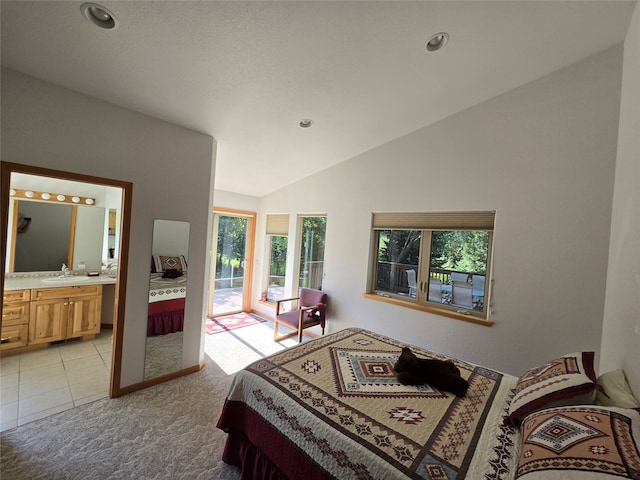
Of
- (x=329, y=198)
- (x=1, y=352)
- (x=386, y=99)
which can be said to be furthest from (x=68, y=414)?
(x=386, y=99)

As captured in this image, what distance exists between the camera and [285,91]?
2.17 m

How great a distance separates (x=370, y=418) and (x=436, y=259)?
6.85 feet

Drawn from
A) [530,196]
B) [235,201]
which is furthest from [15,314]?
[530,196]

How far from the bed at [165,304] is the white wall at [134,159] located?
58 mm

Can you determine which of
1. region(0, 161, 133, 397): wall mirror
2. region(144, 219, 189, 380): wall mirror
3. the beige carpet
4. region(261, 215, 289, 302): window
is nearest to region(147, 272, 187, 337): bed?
region(144, 219, 189, 380): wall mirror

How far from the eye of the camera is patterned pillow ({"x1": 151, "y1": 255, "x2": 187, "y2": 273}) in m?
2.52

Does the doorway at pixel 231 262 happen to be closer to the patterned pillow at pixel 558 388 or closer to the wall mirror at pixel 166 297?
the wall mirror at pixel 166 297

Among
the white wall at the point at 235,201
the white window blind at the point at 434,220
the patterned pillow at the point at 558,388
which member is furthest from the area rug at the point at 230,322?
the patterned pillow at the point at 558,388

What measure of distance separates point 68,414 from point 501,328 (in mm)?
3786

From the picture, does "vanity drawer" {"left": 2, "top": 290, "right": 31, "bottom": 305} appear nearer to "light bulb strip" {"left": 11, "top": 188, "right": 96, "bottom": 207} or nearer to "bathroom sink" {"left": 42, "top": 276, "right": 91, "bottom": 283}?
"bathroom sink" {"left": 42, "top": 276, "right": 91, "bottom": 283}

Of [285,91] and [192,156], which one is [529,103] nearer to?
[285,91]

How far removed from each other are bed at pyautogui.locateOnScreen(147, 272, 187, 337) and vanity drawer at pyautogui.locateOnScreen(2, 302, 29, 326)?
1.74 m

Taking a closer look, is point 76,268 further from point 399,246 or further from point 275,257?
point 399,246

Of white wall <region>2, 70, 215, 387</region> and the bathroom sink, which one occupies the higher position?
white wall <region>2, 70, 215, 387</region>
